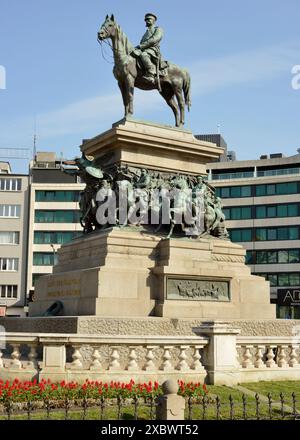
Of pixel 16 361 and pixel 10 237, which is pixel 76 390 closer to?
pixel 16 361

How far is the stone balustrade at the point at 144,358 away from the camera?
15500 millimetres

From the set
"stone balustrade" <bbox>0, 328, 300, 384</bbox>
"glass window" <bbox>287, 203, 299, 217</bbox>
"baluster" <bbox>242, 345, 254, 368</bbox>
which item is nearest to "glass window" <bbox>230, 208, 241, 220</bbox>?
"glass window" <bbox>287, 203, 299, 217</bbox>

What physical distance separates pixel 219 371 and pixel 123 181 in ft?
25.9

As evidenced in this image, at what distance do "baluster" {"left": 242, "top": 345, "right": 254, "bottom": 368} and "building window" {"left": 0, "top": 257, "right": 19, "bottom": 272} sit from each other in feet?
225

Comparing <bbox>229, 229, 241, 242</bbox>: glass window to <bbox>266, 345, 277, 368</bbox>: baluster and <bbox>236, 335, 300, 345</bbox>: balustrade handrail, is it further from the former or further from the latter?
<bbox>266, 345, 277, 368</bbox>: baluster

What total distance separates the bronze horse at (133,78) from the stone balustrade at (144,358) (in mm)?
10169

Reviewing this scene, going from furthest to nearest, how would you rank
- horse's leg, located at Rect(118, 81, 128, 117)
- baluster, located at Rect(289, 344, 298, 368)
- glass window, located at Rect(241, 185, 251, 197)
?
glass window, located at Rect(241, 185, 251, 197)
horse's leg, located at Rect(118, 81, 128, 117)
baluster, located at Rect(289, 344, 298, 368)

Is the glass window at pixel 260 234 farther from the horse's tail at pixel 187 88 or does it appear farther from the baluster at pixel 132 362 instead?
the baluster at pixel 132 362

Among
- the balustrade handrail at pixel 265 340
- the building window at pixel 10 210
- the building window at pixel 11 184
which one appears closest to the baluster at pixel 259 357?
the balustrade handrail at pixel 265 340

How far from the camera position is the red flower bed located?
13.8m

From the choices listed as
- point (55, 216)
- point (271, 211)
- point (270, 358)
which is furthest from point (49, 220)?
point (270, 358)

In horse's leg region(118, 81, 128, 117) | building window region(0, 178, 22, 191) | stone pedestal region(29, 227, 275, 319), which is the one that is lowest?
stone pedestal region(29, 227, 275, 319)

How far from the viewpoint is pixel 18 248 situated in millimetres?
85250

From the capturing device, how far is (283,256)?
84188mm
